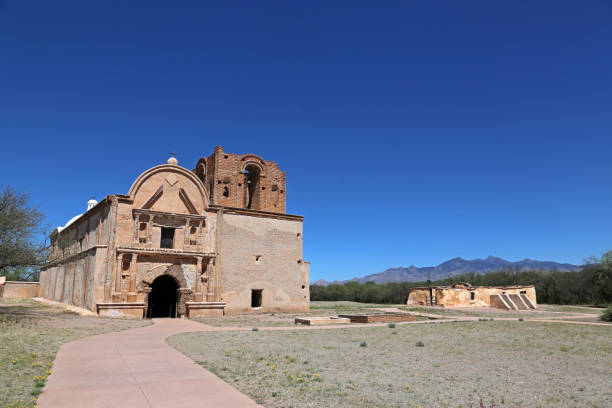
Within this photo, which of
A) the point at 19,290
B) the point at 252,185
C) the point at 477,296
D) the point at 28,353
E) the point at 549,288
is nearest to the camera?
the point at 28,353

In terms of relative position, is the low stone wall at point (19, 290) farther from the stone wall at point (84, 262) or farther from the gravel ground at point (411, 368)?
the gravel ground at point (411, 368)

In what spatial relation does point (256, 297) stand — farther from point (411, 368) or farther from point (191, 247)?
point (411, 368)

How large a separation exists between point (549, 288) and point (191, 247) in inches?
1536

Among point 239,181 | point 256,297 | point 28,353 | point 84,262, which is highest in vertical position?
point 239,181

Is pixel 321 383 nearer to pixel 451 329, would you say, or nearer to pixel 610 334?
pixel 451 329

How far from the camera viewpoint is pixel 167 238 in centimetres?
2397

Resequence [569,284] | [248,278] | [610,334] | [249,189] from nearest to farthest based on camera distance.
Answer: [610,334] < [248,278] < [249,189] < [569,284]

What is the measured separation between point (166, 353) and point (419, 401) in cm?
597

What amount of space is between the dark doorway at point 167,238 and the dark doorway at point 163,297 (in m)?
2.55

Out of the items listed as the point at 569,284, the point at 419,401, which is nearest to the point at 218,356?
the point at 419,401

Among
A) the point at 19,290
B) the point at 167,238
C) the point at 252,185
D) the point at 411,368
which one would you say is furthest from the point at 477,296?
the point at 19,290

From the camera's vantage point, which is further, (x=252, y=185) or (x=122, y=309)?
(x=252, y=185)

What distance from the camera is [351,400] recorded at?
5469 millimetres

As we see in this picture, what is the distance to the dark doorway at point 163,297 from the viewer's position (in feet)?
83.4
